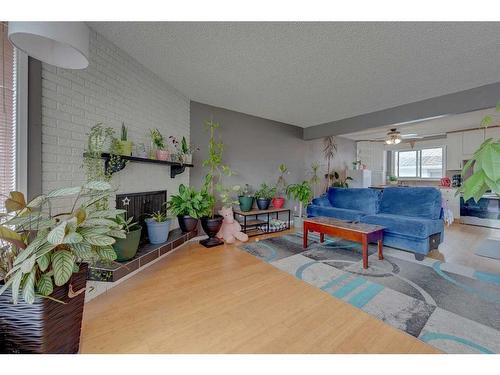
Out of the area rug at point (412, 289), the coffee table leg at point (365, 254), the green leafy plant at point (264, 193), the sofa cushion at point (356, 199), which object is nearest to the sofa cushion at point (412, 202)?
the sofa cushion at point (356, 199)

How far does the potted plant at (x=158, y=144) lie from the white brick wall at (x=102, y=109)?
0.09 meters

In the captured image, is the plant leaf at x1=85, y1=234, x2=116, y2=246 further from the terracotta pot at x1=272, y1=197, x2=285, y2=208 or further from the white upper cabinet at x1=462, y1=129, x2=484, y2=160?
the white upper cabinet at x1=462, y1=129, x2=484, y2=160

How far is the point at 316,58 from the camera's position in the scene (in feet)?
7.80

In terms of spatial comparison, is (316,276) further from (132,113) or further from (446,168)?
(446,168)

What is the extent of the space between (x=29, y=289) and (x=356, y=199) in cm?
436

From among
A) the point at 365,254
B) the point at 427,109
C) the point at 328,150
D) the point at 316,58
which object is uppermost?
the point at 316,58

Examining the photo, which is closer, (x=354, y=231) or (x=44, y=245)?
(x=44, y=245)

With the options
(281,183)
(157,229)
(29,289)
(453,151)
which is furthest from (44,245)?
(453,151)

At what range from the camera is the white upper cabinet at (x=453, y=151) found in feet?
17.6

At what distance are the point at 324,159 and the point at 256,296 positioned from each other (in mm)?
5011

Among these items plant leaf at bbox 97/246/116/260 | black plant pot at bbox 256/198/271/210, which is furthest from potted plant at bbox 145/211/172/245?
black plant pot at bbox 256/198/271/210

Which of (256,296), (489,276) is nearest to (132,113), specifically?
(256,296)

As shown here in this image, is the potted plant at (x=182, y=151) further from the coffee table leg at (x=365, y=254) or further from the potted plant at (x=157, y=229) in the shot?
the coffee table leg at (x=365, y=254)

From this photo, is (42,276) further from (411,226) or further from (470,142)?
(470,142)
